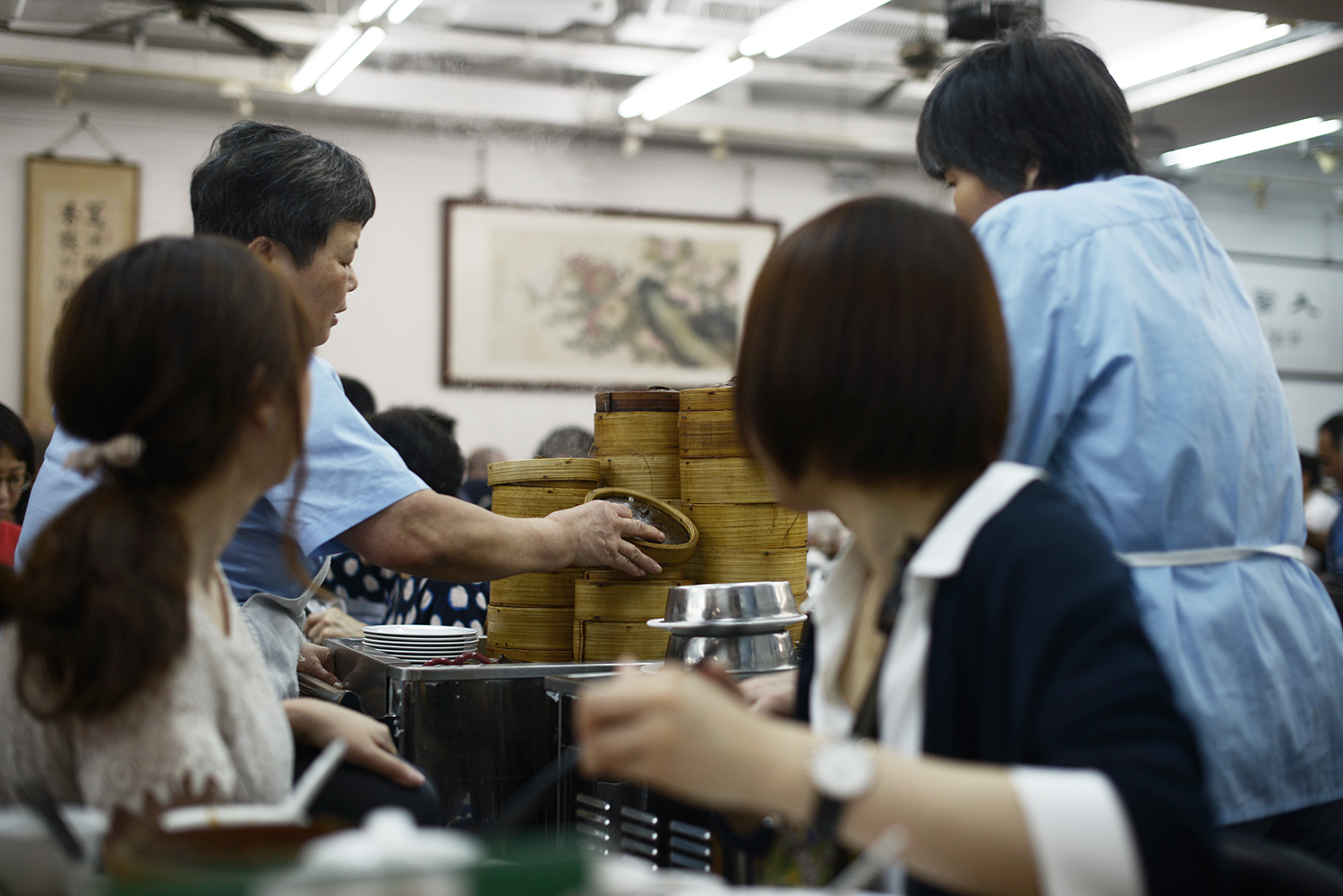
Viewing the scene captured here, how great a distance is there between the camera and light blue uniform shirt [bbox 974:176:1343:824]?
4.69ft

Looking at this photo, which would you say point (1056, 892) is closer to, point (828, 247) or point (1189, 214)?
point (828, 247)

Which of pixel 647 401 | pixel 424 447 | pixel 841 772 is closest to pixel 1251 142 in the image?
pixel 424 447

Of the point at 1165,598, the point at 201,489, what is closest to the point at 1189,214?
the point at 1165,598

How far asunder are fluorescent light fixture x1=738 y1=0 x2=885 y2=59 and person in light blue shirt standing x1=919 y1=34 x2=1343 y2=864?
4.59 meters

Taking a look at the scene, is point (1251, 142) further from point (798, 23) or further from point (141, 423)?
point (141, 423)

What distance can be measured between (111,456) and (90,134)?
7655mm

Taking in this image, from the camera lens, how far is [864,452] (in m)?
1.08

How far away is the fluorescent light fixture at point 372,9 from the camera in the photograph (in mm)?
5988

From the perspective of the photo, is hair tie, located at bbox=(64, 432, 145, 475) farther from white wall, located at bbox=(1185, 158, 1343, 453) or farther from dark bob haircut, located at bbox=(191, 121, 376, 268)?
white wall, located at bbox=(1185, 158, 1343, 453)

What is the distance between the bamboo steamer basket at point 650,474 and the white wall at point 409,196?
594 centimetres

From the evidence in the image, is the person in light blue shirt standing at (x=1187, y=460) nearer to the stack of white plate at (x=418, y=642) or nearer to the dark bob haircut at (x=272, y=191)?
the dark bob haircut at (x=272, y=191)

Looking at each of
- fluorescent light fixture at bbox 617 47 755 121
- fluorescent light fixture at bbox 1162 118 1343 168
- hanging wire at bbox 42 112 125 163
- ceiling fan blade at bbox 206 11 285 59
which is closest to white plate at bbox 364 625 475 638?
ceiling fan blade at bbox 206 11 285 59

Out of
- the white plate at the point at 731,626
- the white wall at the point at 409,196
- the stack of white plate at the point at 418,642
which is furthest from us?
the white wall at the point at 409,196

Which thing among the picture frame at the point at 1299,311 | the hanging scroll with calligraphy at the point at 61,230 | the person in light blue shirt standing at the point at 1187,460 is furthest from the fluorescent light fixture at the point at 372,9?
the picture frame at the point at 1299,311
